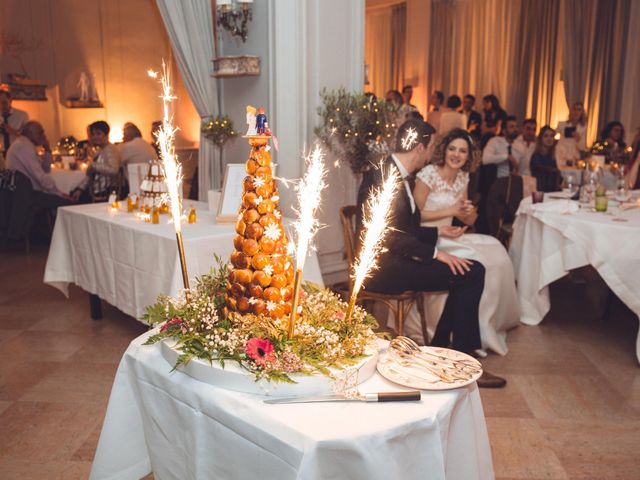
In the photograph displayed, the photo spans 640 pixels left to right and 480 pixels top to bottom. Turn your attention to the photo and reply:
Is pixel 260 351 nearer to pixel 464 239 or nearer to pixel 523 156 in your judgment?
pixel 464 239

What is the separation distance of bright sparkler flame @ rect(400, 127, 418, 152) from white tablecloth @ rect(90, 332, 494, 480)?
5.76ft

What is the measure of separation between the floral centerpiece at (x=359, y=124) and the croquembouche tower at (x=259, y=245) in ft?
9.73

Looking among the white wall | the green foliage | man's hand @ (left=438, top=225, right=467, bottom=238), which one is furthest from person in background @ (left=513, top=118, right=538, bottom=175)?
the white wall

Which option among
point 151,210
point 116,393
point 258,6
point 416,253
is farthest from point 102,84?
point 116,393

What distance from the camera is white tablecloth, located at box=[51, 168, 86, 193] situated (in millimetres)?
7055

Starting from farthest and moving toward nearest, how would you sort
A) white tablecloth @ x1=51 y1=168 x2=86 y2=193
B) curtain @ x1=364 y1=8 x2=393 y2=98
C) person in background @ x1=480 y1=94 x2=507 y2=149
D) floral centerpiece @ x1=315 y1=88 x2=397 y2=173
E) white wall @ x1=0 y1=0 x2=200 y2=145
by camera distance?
curtain @ x1=364 y1=8 x2=393 y2=98, person in background @ x1=480 y1=94 x2=507 y2=149, white wall @ x1=0 y1=0 x2=200 y2=145, white tablecloth @ x1=51 y1=168 x2=86 y2=193, floral centerpiece @ x1=315 y1=88 x2=397 y2=173

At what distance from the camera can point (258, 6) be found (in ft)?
15.0

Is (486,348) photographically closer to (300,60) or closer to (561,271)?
(561,271)

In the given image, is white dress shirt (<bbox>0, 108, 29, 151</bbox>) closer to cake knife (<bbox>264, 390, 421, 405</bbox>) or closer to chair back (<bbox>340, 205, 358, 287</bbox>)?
chair back (<bbox>340, 205, 358, 287</bbox>)

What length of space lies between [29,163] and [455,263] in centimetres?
514

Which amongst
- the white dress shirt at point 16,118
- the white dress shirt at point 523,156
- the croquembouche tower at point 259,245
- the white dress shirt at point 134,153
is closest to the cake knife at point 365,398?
the croquembouche tower at point 259,245

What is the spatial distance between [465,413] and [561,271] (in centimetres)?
262

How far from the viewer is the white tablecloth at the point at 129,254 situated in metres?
3.14

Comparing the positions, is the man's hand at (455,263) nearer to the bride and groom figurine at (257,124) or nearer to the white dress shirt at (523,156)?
the bride and groom figurine at (257,124)
